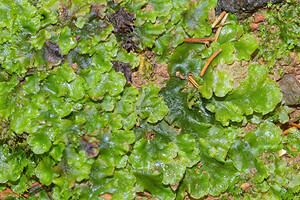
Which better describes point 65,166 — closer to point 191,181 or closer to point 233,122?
point 191,181

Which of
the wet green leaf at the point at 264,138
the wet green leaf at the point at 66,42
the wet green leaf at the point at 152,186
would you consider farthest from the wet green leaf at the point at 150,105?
the wet green leaf at the point at 264,138

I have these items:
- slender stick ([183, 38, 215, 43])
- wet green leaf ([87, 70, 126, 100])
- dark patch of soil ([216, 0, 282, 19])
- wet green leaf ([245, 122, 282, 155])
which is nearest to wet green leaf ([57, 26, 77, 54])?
wet green leaf ([87, 70, 126, 100])

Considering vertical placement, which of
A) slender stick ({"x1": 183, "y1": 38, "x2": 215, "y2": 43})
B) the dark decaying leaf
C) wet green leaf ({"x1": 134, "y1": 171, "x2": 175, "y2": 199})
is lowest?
wet green leaf ({"x1": 134, "y1": 171, "x2": 175, "y2": 199})

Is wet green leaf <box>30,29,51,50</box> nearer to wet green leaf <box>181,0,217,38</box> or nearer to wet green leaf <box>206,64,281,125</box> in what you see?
wet green leaf <box>181,0,217,38</box>

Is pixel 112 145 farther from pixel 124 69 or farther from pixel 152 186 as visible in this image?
pixel 124 69

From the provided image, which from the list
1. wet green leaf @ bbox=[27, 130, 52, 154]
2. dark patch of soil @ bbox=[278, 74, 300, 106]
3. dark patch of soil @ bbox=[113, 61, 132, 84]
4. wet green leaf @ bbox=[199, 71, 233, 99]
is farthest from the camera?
dark patch of soil @ bbox=[278, 74, 300, 106]

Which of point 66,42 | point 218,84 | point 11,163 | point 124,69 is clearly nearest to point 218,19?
point 218,84

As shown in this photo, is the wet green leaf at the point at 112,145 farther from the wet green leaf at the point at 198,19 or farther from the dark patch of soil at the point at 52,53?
the wet green leaf at the point at 198,19

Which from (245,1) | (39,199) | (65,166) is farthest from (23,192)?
(245,1)
